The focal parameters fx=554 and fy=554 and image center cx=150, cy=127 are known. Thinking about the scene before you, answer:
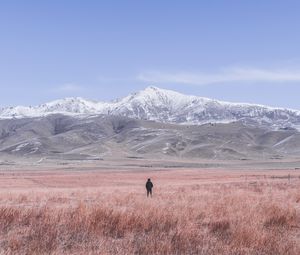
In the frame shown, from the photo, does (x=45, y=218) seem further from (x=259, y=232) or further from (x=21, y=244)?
(x=259, y=232)

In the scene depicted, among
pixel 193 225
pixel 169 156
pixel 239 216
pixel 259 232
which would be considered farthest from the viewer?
pixel 169 156

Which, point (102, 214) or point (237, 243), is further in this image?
point (102, 214)

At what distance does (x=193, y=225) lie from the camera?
12.6 meters

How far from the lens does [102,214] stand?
1272 centimetres

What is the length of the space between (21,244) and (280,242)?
4.80m

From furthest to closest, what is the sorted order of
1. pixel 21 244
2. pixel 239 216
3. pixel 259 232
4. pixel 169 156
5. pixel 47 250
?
1. pixel 169 156
2. pixel 239 216
3. pixel 259 232
4. pixel 21 244
5. pixel 47 250

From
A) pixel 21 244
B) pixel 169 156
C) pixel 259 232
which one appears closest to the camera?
pixel 21 244

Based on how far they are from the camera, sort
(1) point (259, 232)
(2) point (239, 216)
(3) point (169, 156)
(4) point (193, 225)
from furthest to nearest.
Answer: (3) point (169, 156)
(2) point (239, 216)
(4) point (193, 225)
(1) point (259, 232)

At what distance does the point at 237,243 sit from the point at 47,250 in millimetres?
3484

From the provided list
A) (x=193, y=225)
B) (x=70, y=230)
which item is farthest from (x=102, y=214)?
(x=193, y=225)

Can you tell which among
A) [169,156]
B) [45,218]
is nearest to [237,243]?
[45,218]

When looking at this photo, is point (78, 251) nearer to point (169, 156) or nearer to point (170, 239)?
point (170, 239)

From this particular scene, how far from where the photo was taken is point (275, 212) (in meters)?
14.2

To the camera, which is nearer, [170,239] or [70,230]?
[170,239]
